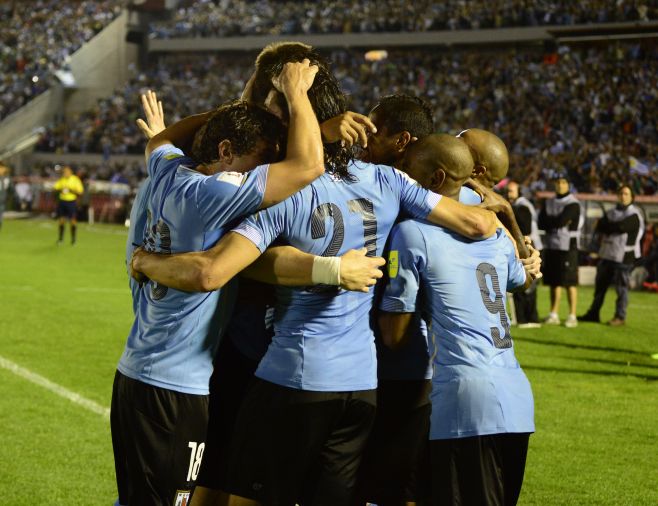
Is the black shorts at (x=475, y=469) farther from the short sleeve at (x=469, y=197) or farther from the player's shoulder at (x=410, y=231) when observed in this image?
the short sleeve at (x=469, y=197)

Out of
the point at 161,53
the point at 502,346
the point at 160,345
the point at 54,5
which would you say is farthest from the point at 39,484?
the point at 54,5

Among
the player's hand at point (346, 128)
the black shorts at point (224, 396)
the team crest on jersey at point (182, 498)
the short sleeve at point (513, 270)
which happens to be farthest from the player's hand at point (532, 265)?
the team crest on jersey at point (182, 498)

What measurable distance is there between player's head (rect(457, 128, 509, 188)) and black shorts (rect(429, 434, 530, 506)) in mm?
1084

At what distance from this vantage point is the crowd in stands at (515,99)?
30511 mm

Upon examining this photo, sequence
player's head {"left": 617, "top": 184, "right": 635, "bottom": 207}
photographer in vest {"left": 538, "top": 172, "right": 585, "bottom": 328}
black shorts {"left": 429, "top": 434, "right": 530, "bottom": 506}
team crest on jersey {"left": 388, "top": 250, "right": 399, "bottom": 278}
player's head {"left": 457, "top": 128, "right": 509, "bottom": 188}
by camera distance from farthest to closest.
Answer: player's head {"left": 617, "top": 184, "right": 635, "bottom": 207} → photographer in vest {"left": 538, "top": 172, "right": 585, "bottom": 328} → player's head {"left": 457, "top": 128, "right": 509, "bottom": 188} → team crest on jersey {"left": 388, "top": 250, "right": 399, "bottom": 278} → black shorts {"left": 429, "top": 434, "right": 530, "bottom": 506}

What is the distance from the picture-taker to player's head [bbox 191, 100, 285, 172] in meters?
3.30

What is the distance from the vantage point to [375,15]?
150 feet

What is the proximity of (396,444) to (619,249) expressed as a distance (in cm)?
1137

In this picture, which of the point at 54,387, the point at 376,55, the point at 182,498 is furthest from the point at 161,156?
the point at 376,55

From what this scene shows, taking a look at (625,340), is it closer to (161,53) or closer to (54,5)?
(161,53)

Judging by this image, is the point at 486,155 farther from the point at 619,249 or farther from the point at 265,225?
the point at 619,249

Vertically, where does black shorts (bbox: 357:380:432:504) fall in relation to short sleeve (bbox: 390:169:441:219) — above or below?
below

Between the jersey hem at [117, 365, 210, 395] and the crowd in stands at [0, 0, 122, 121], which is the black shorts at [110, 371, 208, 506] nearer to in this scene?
the jersey hem at [117, 365, 210, 395]

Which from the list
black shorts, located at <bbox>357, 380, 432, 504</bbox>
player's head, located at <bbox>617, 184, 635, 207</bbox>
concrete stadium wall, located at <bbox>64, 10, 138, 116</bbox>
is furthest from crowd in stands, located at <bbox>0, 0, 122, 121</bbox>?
black shorts, located at <bbox>357, 380, 432, 504</bbox>
